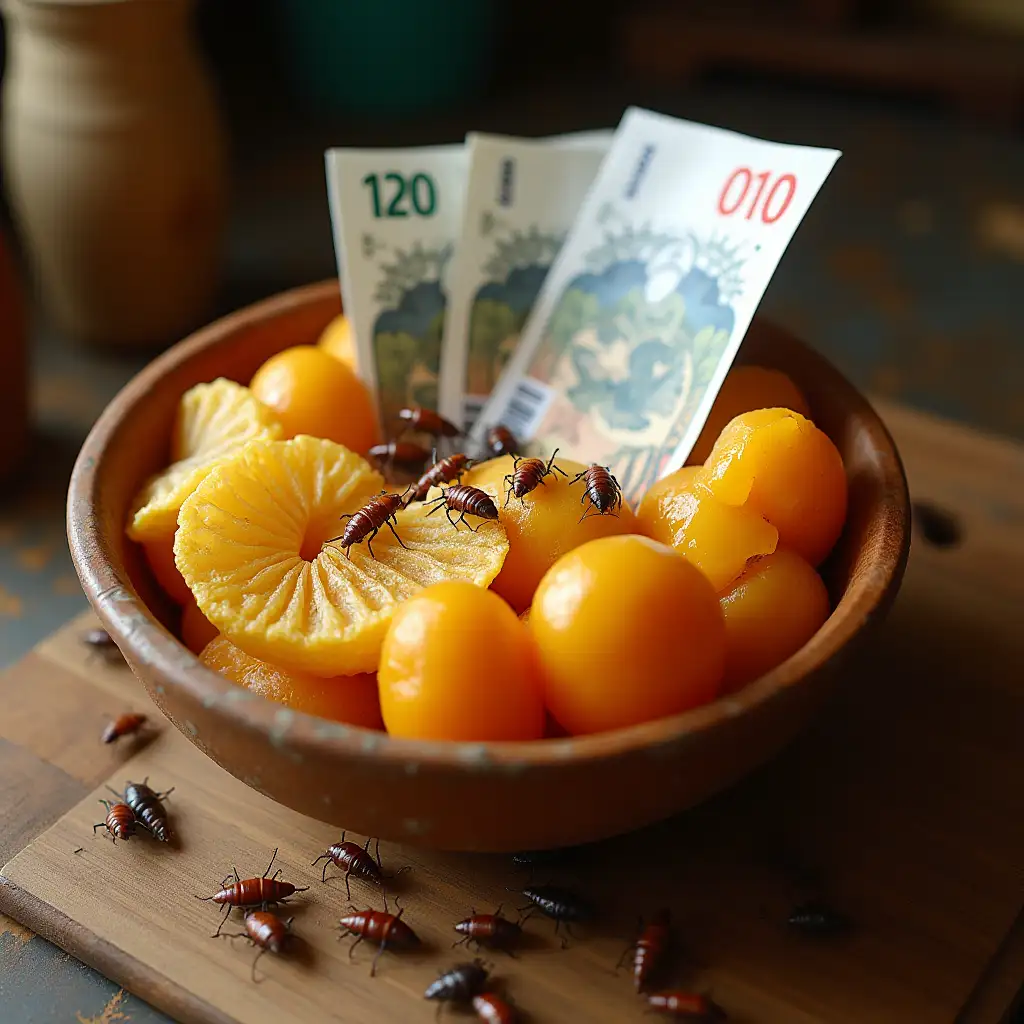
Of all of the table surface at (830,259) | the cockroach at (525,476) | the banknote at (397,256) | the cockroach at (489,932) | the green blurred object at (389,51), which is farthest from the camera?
the green blurred object at (389,51)

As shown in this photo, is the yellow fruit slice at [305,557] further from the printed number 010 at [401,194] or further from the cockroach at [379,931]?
the printed number 010 at [401,194]

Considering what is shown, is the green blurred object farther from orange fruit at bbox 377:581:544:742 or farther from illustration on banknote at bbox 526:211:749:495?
orange fruit at bbox 377:581:544:742

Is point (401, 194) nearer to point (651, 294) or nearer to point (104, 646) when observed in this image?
point (651, 294)

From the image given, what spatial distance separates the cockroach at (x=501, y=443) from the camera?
1.15 m

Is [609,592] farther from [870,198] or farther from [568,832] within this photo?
[870,198]

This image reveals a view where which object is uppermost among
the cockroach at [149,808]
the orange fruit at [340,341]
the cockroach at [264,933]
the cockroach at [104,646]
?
the orange fruit at [340,341]

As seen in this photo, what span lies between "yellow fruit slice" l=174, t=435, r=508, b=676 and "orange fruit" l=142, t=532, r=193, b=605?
9 cm

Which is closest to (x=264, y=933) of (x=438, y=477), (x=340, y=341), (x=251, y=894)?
(x=251, y=894)

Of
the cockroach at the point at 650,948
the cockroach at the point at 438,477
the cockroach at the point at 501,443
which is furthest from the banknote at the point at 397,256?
the cockroach at the point at 650,948

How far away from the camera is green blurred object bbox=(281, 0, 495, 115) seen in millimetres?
2463

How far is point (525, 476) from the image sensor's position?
3.13 feet

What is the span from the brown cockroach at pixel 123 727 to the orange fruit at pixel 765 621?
1.63 ft

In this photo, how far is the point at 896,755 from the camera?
101 centimetres

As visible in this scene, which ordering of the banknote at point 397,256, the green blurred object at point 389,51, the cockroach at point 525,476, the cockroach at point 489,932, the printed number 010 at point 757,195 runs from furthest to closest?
the green blurred object at point 389,51
the banknote at point 397,256
the printed number 010 at point 757,195
the cockroach at point 525,476
the cockroach at point 489,932
